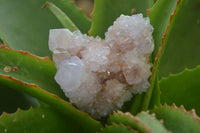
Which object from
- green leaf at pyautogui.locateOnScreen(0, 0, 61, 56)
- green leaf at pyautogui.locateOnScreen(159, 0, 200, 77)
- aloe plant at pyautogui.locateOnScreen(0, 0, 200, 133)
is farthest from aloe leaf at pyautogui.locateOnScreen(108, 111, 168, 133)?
green leaf at pyautogui.locateOnScreen(159, 0, 200, 77)

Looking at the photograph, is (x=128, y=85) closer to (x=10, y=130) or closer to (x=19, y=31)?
(x=10, y=130)

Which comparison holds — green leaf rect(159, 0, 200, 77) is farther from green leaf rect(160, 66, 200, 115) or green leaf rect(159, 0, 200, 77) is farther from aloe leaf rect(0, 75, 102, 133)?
aloe leaf rect(0, 75, 102, 133)

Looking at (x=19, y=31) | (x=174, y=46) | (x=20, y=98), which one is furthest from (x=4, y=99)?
(x=174, y=46)

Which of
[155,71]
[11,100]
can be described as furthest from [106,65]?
[11,100]

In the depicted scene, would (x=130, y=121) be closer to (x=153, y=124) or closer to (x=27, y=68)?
(x=153, y=124)

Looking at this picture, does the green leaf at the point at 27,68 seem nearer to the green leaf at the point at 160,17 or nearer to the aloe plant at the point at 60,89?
the aloe plant at the point at 60,89

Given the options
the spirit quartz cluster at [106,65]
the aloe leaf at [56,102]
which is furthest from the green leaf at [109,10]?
the aloe leaf at [56,102]
